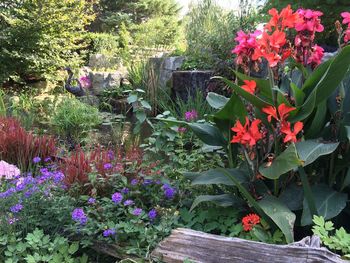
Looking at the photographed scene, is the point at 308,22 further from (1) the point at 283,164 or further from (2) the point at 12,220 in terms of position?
(2) the point at 12,220

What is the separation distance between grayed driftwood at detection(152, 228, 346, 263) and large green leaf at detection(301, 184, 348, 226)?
0.18 m

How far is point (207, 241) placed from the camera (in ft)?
5.13

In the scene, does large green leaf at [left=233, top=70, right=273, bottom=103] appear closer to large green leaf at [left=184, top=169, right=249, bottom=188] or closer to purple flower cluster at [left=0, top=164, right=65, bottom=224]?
large green leaf at [left=184, top=169, right=249, bottom=188]

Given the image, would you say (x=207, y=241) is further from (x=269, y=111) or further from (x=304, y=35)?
(x=304, y=35)

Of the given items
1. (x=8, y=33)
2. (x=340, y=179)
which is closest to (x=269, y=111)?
(x=340, y=179)

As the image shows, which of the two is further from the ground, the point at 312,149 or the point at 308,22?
the point at 308,22

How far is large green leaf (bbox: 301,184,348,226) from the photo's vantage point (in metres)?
1.58

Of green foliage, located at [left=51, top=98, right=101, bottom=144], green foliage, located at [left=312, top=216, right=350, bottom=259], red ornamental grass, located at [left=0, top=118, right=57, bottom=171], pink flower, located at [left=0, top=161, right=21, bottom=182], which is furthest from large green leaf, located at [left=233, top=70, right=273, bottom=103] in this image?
green foliage, located at [left=51, top=98, right=101, bottom=144]

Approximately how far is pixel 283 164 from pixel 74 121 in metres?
4.11

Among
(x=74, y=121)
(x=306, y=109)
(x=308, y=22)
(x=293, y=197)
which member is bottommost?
(x=74, y=121)

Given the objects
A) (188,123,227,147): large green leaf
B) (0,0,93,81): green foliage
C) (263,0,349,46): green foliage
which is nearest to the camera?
A: (188,123,227,147): large green leaf

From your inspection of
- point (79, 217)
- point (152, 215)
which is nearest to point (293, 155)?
point (152, 215)

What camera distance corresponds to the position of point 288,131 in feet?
5.06

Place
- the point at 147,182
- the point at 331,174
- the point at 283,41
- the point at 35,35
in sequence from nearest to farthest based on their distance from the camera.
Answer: the point at 283,41 < the point at 331,174 < the point at 147,182 < the point at 35,35
